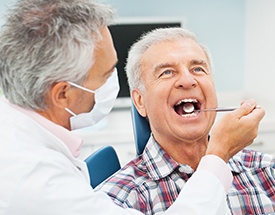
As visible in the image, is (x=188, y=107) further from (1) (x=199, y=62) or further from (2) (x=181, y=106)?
(1) (x=199, y=62)

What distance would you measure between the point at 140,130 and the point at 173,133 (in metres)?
0.20

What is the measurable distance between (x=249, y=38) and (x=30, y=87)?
2.70 metres

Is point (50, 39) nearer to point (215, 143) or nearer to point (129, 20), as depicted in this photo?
point (215, 143)

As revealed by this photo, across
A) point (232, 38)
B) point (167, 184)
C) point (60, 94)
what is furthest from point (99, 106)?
point (232, 38)

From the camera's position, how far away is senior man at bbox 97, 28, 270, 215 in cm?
137

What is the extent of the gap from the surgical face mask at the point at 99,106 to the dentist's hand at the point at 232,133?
30 cm

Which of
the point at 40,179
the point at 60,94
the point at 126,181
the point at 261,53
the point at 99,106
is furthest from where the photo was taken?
the point at 261,53

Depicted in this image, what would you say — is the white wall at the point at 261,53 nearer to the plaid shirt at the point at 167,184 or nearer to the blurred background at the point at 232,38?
the blurred background at the point at 232,38

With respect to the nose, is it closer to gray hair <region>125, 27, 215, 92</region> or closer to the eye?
the eye

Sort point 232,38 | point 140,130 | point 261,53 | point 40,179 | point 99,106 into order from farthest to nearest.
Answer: point 232,38 → point 261,53 → point 140,130 → point 99,106 → point 40,179

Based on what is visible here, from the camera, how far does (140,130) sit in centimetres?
161

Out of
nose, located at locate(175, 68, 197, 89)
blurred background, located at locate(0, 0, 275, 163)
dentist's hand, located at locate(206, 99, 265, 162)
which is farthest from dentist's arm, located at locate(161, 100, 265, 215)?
blurred background, located at locate(0, 0, 275, 163)

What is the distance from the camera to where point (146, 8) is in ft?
10.4

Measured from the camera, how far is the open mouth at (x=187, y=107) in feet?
4.74
